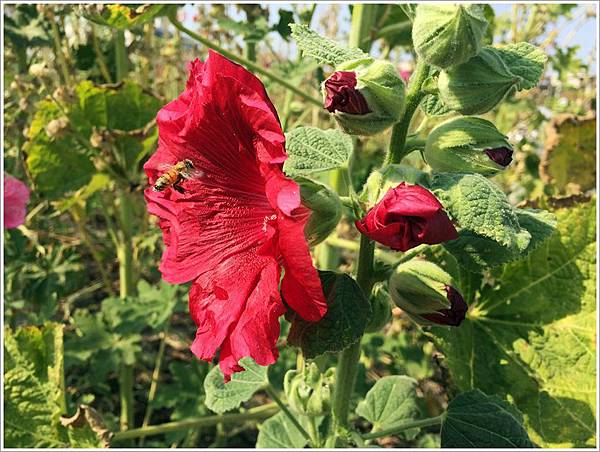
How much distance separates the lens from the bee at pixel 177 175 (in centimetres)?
83

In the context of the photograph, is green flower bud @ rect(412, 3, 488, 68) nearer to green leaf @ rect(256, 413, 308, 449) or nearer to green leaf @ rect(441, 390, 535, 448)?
green leaf @ rect(441, 390, 535, 448)

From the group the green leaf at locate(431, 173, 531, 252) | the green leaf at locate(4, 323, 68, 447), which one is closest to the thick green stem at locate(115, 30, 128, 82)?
the green leaf at locate(4, 323, 68, 447)

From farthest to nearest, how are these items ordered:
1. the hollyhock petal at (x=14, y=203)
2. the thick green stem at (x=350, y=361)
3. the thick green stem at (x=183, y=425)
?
the hollyhock petal at (x=14, y=203) < the thick green stem at (x=183, y=425) < the thick green stem at (x=350, y=361)

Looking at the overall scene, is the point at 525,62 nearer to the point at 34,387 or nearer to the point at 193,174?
the point at 193,174

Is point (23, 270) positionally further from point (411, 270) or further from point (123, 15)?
point (411, 270)

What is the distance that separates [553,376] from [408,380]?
11.2 inches

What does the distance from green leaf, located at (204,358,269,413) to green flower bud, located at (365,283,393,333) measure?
32 cm

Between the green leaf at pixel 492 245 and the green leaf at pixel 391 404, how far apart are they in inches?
17.6

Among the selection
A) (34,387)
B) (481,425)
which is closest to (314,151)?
(481,425)

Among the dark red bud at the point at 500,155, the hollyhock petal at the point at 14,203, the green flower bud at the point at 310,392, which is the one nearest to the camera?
the dark red bud at the point at 500,155

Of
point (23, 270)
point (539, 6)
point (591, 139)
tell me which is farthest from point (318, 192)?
point (539, 6)

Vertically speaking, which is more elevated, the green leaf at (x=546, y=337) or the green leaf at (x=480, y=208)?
the green leaf at (x=480, y=208)

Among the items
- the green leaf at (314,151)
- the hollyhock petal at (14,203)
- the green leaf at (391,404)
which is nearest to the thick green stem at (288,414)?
the green leaf at (391,404)

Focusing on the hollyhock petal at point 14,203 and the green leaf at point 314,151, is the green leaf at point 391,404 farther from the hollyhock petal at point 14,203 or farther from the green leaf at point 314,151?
the hollyhock petal at point 14,203
